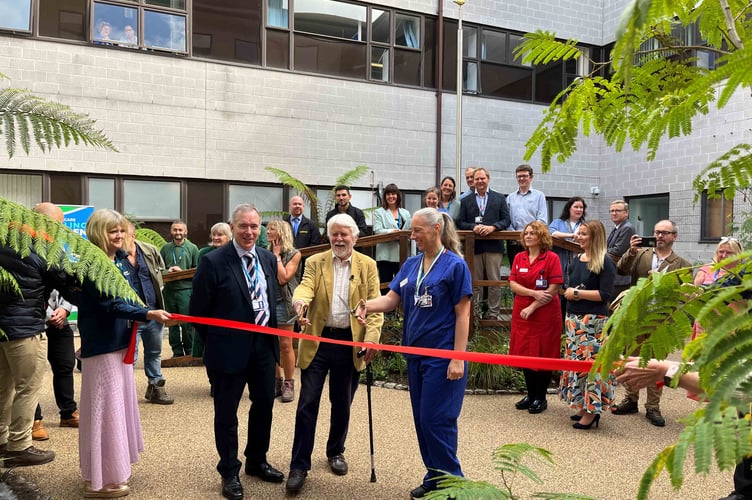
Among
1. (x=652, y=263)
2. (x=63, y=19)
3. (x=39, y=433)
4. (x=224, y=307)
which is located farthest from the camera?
(x=63, y=19)

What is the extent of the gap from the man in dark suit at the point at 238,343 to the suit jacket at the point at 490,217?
4.40 m

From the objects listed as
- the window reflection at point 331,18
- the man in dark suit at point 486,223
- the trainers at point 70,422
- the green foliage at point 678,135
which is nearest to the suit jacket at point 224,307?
the trainers at point 70,422

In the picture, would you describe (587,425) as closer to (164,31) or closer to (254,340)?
(254,340)

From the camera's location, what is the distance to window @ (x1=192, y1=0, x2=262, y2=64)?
40.9 feet

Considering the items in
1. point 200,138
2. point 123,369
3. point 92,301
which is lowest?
point 123,369

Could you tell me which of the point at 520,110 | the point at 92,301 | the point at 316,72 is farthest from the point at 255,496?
the point at 520,110

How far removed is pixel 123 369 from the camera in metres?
4.46

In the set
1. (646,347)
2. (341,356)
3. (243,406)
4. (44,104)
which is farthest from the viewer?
(243,406)

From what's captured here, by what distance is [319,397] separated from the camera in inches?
186

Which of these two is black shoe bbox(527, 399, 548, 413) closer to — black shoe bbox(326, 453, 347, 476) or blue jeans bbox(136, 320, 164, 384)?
black shoe bbox(326, 453, 347, 476)

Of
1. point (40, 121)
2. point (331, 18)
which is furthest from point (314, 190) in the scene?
point (40, 121)

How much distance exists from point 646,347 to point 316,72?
13.1m

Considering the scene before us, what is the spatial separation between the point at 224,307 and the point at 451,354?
5.61 feet

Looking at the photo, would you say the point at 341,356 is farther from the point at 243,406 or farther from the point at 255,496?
the point at 243,406
